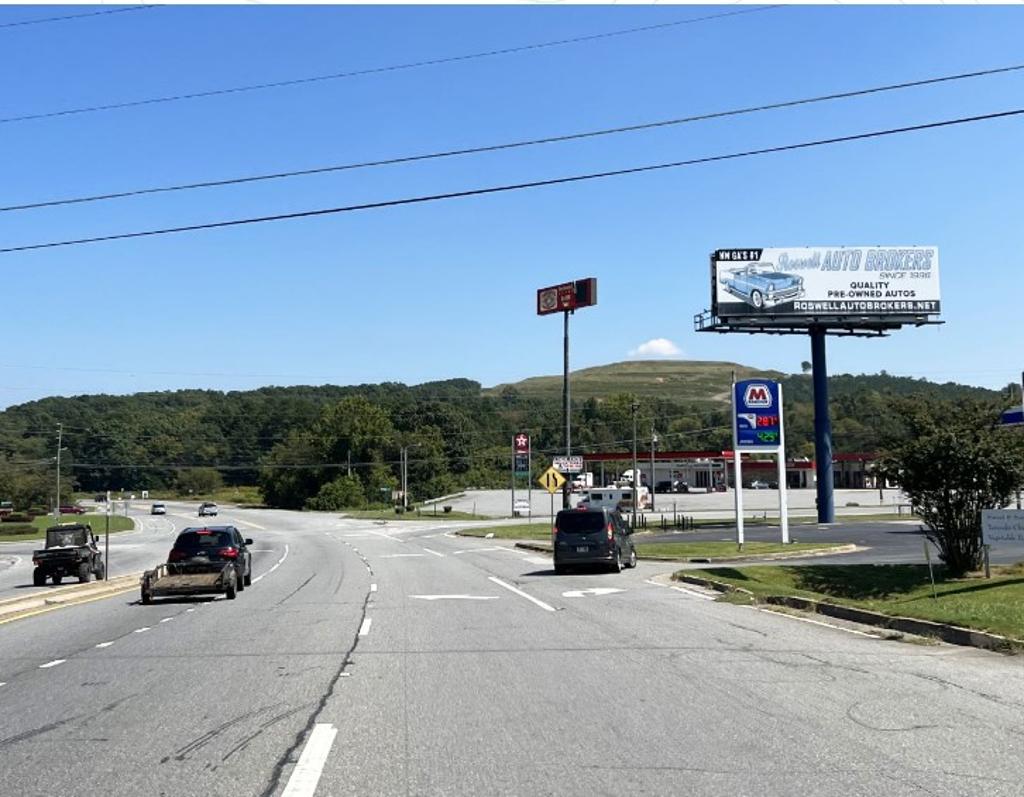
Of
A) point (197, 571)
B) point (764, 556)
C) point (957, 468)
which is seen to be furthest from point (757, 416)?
point (197, 571)

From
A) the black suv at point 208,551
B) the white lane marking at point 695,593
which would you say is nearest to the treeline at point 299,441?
the black suv at point 208,551

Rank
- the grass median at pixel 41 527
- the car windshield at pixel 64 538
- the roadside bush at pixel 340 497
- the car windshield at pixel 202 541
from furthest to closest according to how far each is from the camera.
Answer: the roadside bush at pixel 340 497, the grass median at pixel 41 527, the car windshield at pixel 64 538, the car windshield at pixel 202 541

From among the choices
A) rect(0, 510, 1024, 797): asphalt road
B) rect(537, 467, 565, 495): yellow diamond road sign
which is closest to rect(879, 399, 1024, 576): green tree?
rect(0, 510, 1024, 797): asphalt road

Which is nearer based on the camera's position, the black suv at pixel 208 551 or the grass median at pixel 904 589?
the grass median at pixel 904 589

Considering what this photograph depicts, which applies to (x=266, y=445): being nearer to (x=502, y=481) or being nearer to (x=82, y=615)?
(x=502, y=481)

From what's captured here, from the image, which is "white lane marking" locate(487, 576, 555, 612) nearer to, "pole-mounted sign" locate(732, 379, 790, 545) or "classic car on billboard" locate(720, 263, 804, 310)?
"pole-mounted sign" locate(732, 379, 790, 545)

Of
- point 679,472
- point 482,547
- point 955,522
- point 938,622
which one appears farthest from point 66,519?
point 938,622

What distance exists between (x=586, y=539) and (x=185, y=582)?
37.1 feet

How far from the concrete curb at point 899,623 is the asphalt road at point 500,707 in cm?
58

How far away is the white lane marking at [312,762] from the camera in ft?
22.0

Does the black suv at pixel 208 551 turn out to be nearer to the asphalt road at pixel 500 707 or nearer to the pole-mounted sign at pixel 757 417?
the asphalt road at pixel 500 707

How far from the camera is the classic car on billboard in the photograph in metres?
62.0

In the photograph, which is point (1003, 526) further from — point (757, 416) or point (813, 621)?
point (757, 416)

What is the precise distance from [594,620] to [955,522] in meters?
13.4
